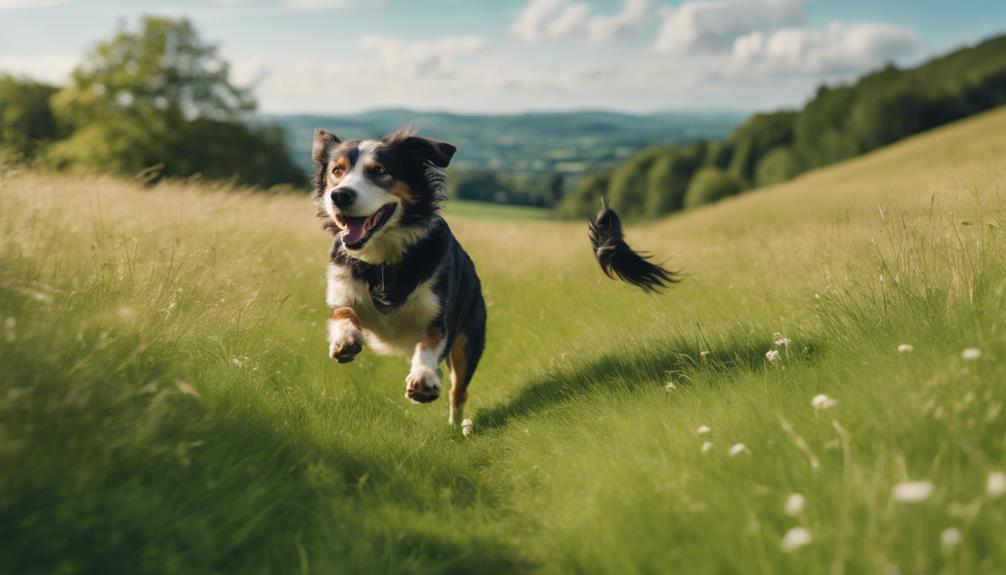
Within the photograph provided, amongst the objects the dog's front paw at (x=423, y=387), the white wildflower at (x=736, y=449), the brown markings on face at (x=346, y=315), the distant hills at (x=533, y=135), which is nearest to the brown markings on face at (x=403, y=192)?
the brown markings on face at (x=346, y=315)

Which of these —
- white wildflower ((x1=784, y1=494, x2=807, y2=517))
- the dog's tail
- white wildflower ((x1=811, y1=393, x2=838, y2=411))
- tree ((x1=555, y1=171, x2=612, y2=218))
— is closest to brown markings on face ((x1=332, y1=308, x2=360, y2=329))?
the dog's tail

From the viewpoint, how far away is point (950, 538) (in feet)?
6.43

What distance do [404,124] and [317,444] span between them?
299 cm

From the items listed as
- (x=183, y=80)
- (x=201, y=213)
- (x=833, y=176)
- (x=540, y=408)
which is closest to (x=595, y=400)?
(x=540, y=408)

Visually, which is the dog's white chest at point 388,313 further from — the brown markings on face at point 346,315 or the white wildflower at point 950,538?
the white wildflower at point 950,538

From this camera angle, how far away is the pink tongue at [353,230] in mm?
4996

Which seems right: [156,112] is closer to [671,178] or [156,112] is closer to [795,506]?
[795,506]

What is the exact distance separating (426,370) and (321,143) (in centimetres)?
233

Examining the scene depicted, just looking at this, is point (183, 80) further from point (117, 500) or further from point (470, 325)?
point (117, 500)

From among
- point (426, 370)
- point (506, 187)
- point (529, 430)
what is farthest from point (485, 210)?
point (529, 430)

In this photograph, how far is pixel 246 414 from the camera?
3.64m

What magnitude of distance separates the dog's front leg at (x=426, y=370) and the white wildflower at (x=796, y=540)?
255 centimetres

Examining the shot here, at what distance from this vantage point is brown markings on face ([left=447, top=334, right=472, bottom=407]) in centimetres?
564

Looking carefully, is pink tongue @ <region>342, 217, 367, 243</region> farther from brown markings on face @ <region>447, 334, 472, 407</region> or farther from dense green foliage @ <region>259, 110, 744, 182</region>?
dense green foliage @ <region>259, 110, 744, 182</region>
